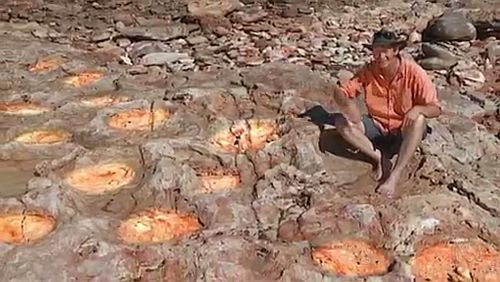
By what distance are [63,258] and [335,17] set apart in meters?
7.58

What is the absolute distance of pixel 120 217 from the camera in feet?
14.3

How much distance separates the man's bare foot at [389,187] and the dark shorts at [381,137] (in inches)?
17.6

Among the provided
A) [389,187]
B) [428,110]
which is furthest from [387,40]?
[389,187]

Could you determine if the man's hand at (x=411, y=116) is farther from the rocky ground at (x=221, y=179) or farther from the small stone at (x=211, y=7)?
the small stone at (x=211, y=7)

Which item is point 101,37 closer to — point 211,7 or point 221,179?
point 211,7

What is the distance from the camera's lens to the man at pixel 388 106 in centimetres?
469

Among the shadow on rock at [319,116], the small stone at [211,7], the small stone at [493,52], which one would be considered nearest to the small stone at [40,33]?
the small stone at [211,7]

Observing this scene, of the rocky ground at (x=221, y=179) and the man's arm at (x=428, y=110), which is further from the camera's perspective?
the man's arm at (x=428, y=110)

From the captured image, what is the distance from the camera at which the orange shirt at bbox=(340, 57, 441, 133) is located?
4816 millimetres

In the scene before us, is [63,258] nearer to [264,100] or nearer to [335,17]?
[264,100]

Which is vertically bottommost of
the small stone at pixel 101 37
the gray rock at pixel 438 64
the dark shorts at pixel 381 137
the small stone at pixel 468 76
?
the small stone at pixel 101 37

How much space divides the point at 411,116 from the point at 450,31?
4.87 m

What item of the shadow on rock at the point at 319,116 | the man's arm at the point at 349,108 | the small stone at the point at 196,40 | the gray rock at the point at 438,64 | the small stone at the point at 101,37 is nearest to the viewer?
the man's arm at the point at 349,108

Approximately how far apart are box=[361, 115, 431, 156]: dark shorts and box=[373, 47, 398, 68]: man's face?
55cm
